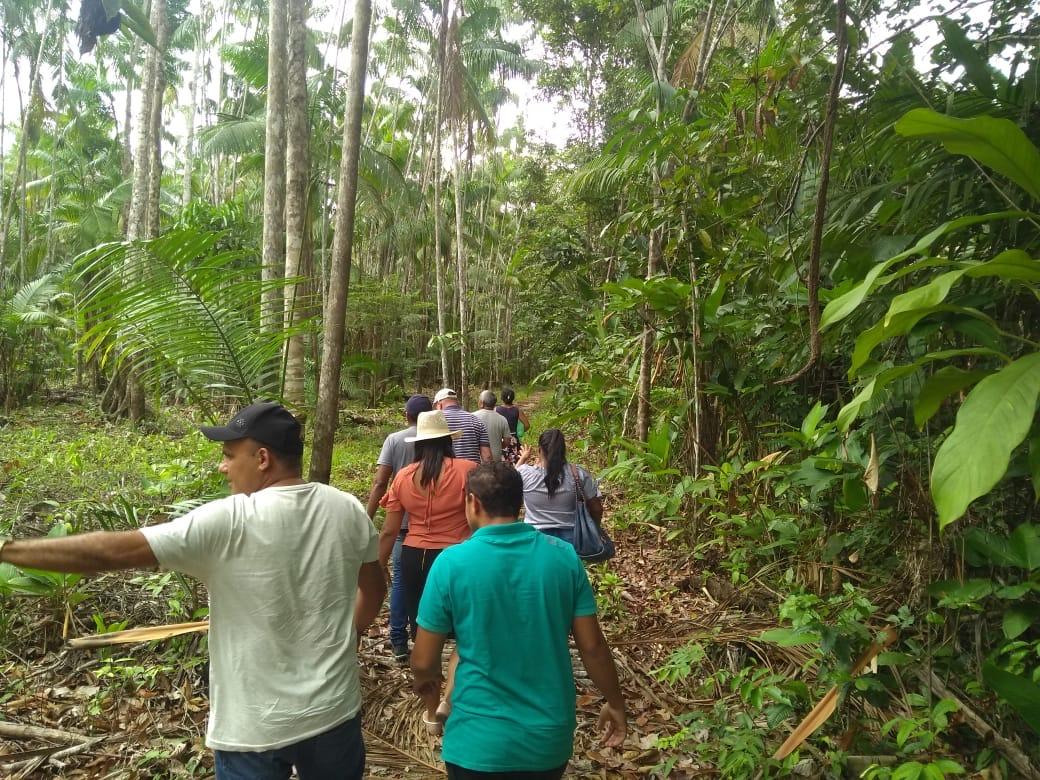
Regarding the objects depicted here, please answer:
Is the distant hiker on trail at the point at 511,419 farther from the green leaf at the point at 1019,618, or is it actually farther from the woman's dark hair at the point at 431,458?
the green leaf at the point at 1019,618

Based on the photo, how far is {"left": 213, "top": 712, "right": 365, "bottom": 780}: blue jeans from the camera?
5.83 feet

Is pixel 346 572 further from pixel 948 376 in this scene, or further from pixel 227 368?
pixel 227 368

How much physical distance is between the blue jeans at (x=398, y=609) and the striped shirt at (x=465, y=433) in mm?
1301

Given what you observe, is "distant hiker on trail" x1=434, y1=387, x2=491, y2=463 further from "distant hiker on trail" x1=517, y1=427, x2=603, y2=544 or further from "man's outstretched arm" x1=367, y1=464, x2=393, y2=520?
"distant hiker on trail" x1=517, y1=427, x2=603, y2=544

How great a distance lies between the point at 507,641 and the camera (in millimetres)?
1926

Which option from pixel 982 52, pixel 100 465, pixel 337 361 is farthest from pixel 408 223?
pixel 982 52

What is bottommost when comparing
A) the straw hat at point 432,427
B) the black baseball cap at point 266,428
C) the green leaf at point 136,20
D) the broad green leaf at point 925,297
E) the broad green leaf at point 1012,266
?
the straw hat at point 432,427

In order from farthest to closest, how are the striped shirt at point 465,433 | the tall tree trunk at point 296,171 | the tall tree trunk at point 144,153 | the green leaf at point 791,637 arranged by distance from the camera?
the tall tree trunk at point 144,153, the tall tree trunk at point 296,171, the striped shirt at point 465,433, the green leaf at point 791,637

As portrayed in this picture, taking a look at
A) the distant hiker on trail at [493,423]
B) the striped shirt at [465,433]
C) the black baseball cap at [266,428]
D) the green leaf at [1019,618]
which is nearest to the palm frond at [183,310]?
the striped shirt at [465,433]

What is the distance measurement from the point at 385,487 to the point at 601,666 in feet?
9.64

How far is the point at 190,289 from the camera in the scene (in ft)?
12.5

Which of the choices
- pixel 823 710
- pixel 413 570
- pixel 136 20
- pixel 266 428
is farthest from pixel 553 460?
pixel 136 20

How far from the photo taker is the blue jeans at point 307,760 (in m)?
1.78

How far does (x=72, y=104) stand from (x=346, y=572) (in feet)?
84.9
